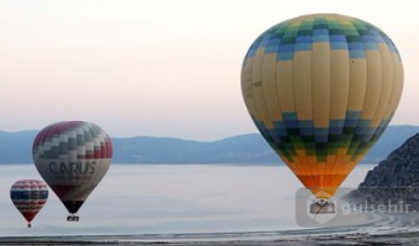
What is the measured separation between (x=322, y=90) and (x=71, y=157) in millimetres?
32861

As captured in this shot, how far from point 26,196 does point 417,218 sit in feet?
137

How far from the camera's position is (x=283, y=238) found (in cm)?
9231

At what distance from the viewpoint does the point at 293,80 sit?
68.1m

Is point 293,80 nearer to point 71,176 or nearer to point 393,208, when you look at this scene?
point 71,176

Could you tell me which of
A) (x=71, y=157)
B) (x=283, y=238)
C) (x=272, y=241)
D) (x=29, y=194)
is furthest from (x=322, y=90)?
(x=29, y=194)

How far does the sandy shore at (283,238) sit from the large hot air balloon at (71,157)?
15.2 ft

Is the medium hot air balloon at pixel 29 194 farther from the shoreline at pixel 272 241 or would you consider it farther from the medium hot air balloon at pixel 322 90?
the medium hot air balloon at pixel 322 90

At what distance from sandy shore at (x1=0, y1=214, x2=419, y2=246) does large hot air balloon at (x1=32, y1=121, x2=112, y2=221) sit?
4.63 metres

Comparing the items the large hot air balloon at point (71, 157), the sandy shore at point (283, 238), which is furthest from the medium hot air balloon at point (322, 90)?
the large hot air balloon at point (71, 157)

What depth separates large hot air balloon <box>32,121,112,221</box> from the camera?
308 feet

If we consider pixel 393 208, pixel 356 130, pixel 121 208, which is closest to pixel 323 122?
pixel 356 130

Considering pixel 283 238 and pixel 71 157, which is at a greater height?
pixel 71 157

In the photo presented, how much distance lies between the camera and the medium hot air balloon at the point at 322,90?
68.2m

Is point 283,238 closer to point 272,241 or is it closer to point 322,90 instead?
point 272,241
